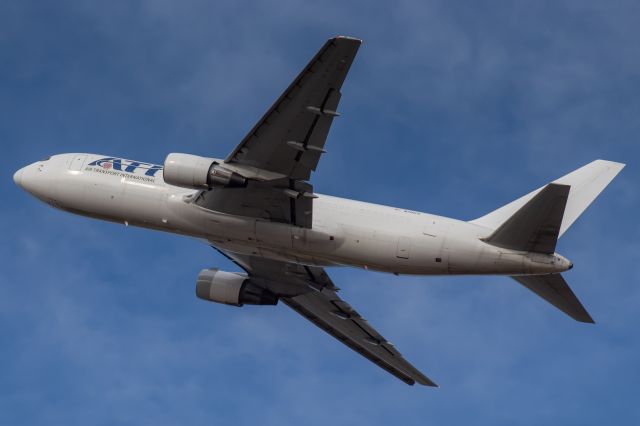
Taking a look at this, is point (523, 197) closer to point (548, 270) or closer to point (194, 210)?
point (548, 270)

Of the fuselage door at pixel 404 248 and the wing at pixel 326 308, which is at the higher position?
the fuselage door at pixel 404 248

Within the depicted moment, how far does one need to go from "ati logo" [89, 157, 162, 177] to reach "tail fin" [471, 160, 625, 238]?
54.4 feet

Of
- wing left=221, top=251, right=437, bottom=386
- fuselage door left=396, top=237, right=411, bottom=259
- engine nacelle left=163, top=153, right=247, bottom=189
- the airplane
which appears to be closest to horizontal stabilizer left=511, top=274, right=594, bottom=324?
the airplane

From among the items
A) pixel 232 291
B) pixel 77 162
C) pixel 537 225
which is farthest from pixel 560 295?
pixel 77 162

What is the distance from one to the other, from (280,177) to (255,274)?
37.3 feet

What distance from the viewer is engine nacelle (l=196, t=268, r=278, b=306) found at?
2020 inches

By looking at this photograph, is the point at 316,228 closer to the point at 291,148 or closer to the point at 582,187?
the point at 291,148

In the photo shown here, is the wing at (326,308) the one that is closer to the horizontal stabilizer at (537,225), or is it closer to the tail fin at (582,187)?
the tail fin at (582,187)

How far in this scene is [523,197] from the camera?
150ft

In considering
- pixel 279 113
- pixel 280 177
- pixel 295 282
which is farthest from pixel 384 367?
pixel 279 113

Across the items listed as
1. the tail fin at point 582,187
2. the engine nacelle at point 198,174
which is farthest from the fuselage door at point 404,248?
the engine nacelle at point 198,174

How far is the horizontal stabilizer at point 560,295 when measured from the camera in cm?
4159

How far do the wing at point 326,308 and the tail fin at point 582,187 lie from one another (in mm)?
10572

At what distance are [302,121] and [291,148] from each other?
1.67 m
